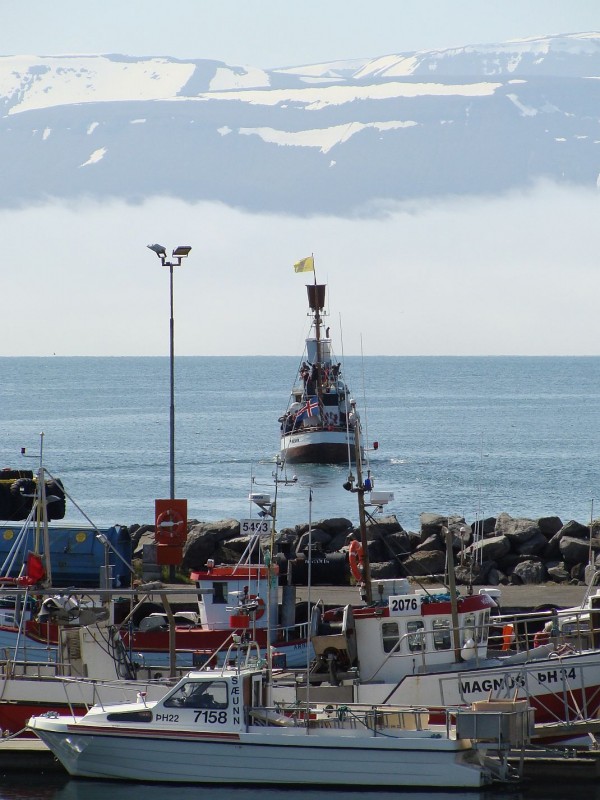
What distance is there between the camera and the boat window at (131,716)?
22.6 m

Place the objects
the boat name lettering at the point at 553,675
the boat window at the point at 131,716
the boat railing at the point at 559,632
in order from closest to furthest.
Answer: the boat window at the point at 131,716
the boat name lettering at the point at 553,675
the boat railing at the point at 559,632

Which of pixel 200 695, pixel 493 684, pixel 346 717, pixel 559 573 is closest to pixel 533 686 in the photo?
pixel 493 684

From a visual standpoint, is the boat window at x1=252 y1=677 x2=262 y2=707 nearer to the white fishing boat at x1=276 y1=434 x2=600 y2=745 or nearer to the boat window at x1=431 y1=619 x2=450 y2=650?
the white fishing boat at x1=276 y1=434 x2=600 y2=745

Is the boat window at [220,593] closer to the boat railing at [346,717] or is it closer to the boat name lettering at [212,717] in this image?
the boat railing at [346,717]

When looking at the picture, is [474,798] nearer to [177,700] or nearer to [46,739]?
[177,700]

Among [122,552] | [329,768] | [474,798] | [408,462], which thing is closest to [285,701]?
[329,768]

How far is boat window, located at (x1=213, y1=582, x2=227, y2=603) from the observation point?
89.9ft

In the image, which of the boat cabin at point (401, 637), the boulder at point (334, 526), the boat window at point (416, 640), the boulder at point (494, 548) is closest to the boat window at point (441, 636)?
the boat cabin at point (401, 637)

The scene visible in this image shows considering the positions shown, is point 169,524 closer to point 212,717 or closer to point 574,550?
point 212,717

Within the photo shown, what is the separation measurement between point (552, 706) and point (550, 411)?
13448 cm

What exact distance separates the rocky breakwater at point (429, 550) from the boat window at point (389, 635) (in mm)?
9729

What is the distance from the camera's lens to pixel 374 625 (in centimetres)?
2495

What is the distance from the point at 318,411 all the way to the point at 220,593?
6224 cm

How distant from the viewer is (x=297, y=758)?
22.2 metres
